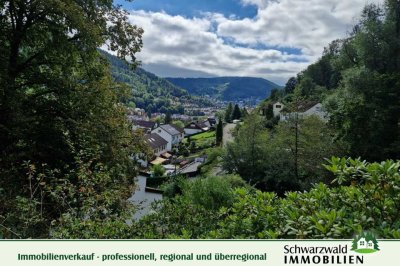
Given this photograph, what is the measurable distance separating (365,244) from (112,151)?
286 inches

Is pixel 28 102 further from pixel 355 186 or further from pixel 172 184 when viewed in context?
pixel 172 184

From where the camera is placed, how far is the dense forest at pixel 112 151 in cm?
319

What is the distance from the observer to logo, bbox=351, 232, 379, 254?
9.08 ft

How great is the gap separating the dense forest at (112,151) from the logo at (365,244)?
70mm

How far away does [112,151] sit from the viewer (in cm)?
924

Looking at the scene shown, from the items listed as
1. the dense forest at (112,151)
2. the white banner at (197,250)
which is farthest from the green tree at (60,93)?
the white banner at (197,250)

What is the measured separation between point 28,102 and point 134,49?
3260 mm

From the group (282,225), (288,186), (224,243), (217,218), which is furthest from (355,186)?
(288,186)

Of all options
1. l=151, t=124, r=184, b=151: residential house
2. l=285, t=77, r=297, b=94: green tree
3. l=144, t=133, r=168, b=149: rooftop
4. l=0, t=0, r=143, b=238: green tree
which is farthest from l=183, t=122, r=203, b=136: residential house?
l=0, t=0, r=143, b=238: green tree

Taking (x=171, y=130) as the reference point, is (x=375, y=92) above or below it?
above

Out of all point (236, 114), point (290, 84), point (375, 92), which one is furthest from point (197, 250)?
point (236, 114)

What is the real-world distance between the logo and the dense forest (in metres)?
0.07

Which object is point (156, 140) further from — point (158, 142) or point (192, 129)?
point (192, 129)

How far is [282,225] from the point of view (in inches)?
125
